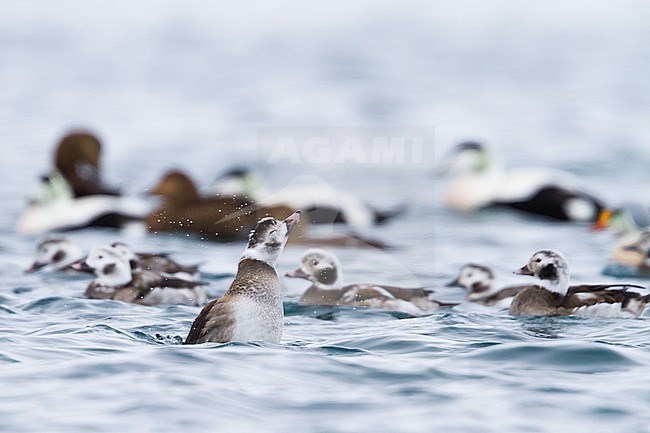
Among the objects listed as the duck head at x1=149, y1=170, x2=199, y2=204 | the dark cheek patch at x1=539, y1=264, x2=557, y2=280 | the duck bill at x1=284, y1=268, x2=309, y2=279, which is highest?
the duck head at x1=149, y1=170, x2=199, y2=204

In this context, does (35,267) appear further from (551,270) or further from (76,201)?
(551,270)

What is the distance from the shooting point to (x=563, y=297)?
8664 millimetres

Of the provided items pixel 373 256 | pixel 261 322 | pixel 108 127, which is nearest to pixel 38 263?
pixel 373 256

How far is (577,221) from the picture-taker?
45.4 ft

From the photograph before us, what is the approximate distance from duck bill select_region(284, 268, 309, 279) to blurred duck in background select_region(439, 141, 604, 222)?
5431mm

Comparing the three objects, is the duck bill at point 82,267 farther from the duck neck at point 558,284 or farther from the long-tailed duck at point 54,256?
the duck neck at point 558,284

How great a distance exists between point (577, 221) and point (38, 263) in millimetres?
5697

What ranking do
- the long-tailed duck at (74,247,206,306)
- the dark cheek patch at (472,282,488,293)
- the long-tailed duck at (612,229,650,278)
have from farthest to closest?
the long-tailed duck at (612,229,650,278) < the dark cheek patch at (472,282,488,293) < the long-tailed duck at (74,247,206,306)

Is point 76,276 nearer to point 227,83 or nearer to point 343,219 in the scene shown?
point 343,219

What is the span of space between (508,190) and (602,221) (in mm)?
1923

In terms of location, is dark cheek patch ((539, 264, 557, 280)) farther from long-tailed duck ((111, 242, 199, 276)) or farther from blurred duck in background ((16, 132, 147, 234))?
blurred duck in background ((16, 132, 147, 234))

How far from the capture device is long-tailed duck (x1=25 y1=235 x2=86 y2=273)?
10.4 m

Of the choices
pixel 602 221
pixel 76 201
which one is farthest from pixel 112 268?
pixel 602 221

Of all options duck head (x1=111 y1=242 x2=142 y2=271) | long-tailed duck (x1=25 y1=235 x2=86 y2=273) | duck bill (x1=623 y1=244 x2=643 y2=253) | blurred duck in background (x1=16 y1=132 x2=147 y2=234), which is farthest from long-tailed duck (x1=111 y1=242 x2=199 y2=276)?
duck bill (x1=623 y1=244 x2=643 y2=253)
